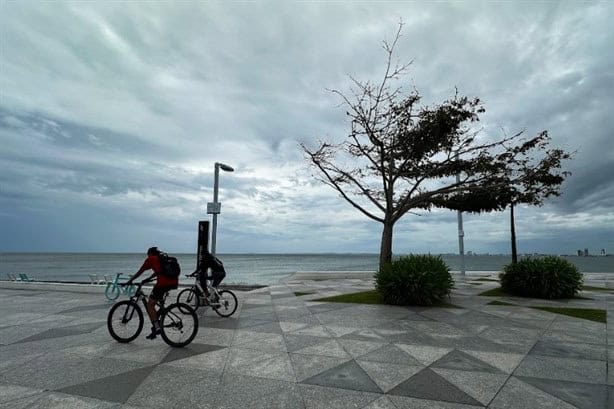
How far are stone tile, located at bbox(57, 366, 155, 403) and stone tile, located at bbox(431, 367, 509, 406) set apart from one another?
13.3 ft

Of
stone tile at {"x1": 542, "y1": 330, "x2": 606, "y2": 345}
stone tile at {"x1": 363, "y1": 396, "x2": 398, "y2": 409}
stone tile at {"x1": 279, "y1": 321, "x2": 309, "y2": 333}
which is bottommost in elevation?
stone tile at {"x1": 279, "y1": 321, "x2": 309, "y2": 333}

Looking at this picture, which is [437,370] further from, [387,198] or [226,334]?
[387,198]

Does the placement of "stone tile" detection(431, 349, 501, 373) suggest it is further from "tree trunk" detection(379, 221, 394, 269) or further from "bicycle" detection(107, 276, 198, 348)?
"tree trunk" detection(379, 221, 394, 269)

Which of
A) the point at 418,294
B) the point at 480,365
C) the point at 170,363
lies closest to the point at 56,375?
the point at 170,363

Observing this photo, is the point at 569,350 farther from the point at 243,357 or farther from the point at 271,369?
the point at 243,357

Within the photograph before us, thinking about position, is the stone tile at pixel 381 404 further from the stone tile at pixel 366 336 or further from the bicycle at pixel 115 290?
the bicycle at pixel 115 290

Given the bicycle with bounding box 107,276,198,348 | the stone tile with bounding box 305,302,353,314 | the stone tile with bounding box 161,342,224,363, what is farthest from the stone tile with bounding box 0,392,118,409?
the stone tile with bounding box 305,302,353,314

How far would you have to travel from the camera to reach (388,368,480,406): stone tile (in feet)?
13.9

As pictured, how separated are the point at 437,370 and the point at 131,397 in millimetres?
4030

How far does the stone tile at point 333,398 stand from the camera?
407 cm

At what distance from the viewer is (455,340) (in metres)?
6.90

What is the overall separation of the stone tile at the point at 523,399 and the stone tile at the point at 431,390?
1.00ft

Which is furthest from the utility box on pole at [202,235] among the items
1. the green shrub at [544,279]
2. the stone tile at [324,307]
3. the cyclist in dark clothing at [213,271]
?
the green shrub at [544,279]

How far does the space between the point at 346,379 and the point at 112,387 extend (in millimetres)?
2993
